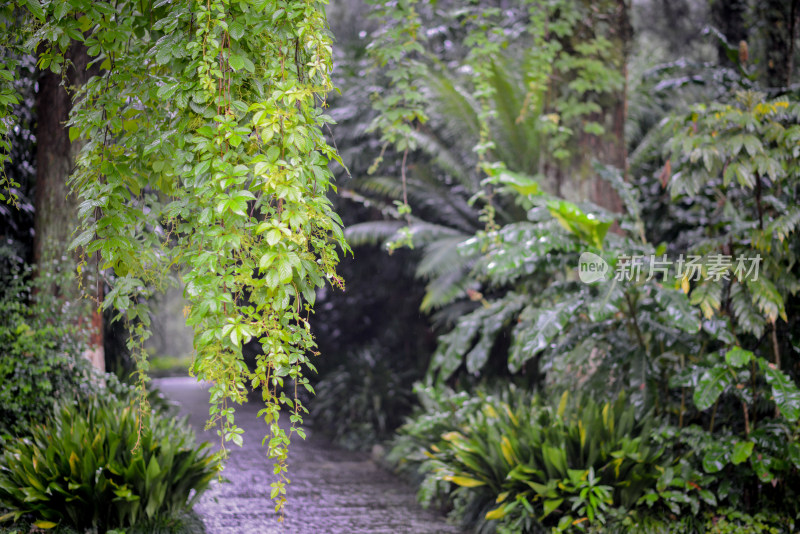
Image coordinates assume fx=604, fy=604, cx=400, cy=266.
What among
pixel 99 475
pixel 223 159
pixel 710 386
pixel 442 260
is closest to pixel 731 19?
pixel 442 260

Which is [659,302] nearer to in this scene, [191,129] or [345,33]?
[191,129]

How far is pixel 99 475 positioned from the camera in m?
3.44

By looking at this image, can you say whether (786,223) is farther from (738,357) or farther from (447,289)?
(447,289)

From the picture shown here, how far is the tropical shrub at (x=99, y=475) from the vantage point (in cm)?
345

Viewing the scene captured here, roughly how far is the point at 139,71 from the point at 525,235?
2.66 meters

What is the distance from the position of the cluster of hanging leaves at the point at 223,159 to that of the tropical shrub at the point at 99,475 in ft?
4.79

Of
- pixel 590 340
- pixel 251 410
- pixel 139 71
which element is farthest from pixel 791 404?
pixel 251 410

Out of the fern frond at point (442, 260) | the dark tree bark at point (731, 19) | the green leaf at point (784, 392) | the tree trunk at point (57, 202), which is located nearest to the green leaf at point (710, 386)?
the green leaf at point (784, 392)

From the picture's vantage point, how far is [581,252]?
414 centimetres

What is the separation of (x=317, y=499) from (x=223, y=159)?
148 inches

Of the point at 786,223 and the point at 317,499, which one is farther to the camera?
the point at 317,499

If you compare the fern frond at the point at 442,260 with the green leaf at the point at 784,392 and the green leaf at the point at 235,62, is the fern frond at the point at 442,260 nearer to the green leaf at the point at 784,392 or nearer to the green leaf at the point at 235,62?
the green leaf at the point at 784,392
